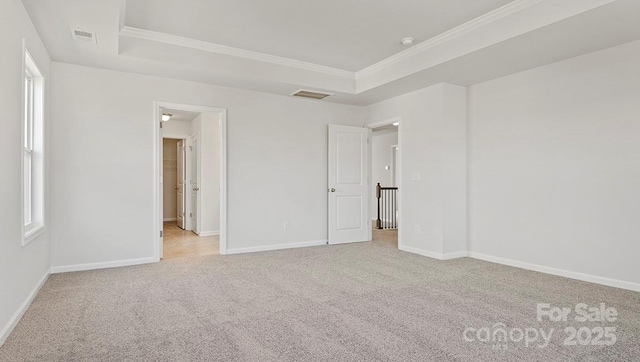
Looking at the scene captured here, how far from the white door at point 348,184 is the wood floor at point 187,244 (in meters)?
1.93

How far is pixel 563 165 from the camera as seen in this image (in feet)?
13.1

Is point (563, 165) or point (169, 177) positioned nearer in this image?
point (563, 165)

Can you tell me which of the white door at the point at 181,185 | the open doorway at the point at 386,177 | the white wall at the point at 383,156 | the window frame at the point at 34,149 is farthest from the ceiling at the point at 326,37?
the white wall at the point at 383,156

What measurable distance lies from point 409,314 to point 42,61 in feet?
13.6

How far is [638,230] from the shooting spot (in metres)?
3.43

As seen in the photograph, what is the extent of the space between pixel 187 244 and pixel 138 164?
197cm

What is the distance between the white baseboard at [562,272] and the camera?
3484 mm

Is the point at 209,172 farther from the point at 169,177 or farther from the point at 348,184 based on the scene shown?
the point at 169,177

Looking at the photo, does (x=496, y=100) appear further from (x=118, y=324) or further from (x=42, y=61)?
(x=42, y=61)

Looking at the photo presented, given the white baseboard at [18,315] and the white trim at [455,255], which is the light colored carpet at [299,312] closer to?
the white baseboard at [18,315]

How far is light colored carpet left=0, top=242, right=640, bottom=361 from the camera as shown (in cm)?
218

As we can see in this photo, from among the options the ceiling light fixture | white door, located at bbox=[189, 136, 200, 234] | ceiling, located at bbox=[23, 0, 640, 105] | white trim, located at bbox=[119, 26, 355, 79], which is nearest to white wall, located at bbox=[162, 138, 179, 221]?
white door, located at bbox=[189, 136, 200, 234]

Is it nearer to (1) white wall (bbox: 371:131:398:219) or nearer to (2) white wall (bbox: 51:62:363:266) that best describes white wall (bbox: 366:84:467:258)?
(2) white wall (bbox: 51:62:363:266)

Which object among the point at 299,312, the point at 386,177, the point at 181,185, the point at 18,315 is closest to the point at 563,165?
the point at 299,312
